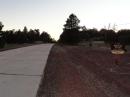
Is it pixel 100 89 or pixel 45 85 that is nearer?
pixel 100 89

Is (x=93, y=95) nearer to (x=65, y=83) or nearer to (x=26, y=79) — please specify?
(x=65, y=83)

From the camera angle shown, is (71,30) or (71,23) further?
(71,23)

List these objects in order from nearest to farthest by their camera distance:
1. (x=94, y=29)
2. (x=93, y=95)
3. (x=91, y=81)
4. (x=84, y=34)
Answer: (x=93, y=95), (x=91, y=81), (x=84, y=34), (x=94, y=29)

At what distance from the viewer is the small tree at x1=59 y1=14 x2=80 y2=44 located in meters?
124

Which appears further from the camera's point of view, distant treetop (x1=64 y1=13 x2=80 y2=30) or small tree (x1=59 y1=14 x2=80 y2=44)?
distant treetop (x1=64 y1=13 x2=80 y2=30)

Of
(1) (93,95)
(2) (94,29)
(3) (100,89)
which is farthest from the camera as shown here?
(2) (94,29)

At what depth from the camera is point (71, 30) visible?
12950 centimetres

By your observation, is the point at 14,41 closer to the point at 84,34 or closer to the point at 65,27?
the point at 65,27

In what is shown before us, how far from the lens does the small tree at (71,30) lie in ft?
408

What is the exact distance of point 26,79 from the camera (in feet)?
43.1

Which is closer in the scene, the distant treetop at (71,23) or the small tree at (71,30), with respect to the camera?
the small tree at (71,30)

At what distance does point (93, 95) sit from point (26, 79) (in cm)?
423


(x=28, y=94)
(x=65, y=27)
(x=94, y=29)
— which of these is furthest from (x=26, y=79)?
(x=94, y=29)

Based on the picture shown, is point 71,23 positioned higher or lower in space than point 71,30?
higher
